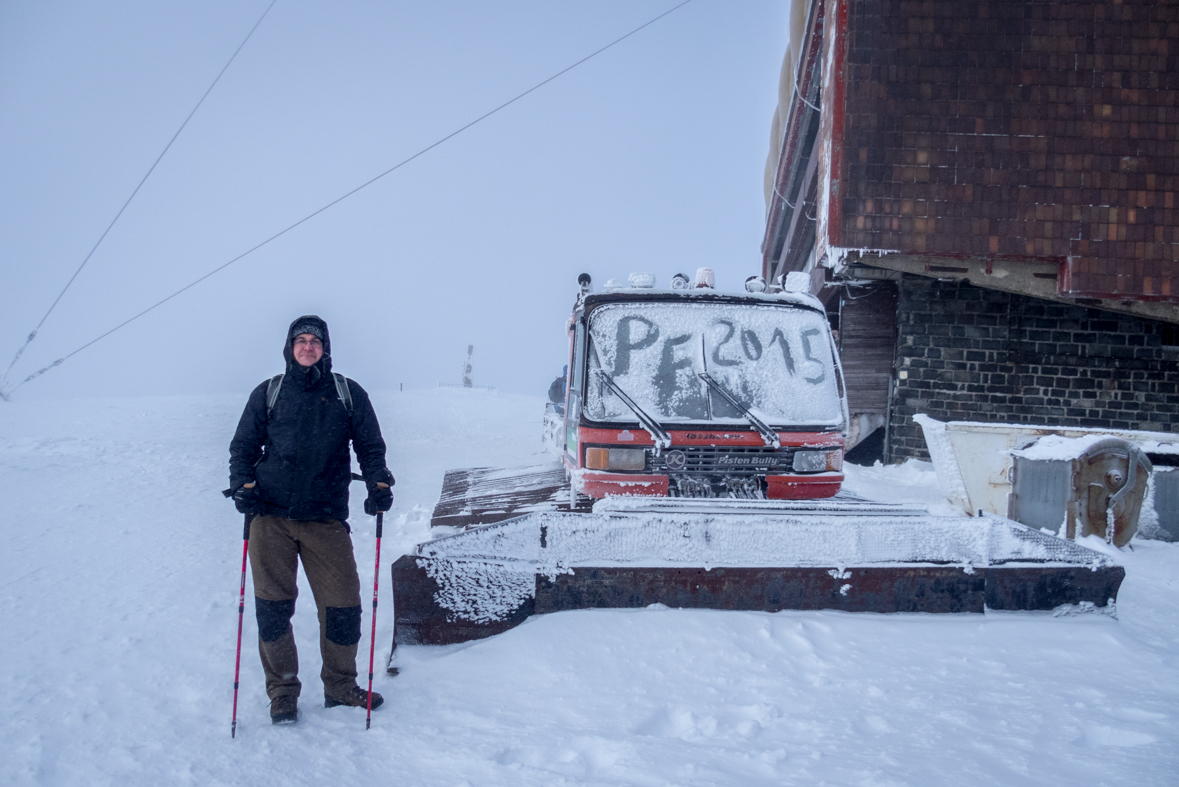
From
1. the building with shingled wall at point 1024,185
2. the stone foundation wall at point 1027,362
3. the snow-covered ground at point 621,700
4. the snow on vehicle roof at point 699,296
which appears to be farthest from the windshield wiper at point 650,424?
the stone foundation wall at point 1027,362

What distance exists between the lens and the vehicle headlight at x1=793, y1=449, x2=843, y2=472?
4.72 metres

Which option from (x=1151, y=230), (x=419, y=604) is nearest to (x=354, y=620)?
(x=419, y=604)

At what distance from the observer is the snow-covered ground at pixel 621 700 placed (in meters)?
2.56

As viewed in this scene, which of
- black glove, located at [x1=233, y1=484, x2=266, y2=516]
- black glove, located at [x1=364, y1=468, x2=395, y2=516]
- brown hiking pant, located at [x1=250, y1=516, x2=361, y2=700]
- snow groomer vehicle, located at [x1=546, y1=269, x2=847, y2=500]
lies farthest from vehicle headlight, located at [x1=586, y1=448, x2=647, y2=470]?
black glove, located at [x1=233, y1=484, x2=266, y2=516]

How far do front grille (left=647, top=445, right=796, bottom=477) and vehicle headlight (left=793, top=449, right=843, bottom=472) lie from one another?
0.07 metres

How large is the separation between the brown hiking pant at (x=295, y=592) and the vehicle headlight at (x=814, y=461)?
291cm

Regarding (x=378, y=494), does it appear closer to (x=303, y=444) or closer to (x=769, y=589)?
(x=303, y=444)

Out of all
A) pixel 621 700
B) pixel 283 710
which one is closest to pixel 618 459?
pixel 621 700

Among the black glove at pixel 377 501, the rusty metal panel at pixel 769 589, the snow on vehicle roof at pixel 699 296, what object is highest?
the snow on vehicle roof at pixel 699 296

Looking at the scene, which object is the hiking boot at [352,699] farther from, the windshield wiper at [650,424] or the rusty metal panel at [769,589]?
the windshield wiper at [650,424]

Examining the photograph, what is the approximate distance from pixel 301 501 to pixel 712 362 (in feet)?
9.62

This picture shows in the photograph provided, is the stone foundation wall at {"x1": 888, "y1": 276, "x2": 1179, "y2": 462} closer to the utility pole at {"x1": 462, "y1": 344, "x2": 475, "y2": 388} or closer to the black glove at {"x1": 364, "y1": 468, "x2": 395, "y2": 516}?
the black glove at {"x1": 364, "y1": 468, "x2": 395, "y2": 516}

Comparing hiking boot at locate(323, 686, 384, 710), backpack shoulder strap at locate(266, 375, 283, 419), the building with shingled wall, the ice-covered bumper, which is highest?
the building with shingled wall

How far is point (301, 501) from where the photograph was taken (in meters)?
3.11
